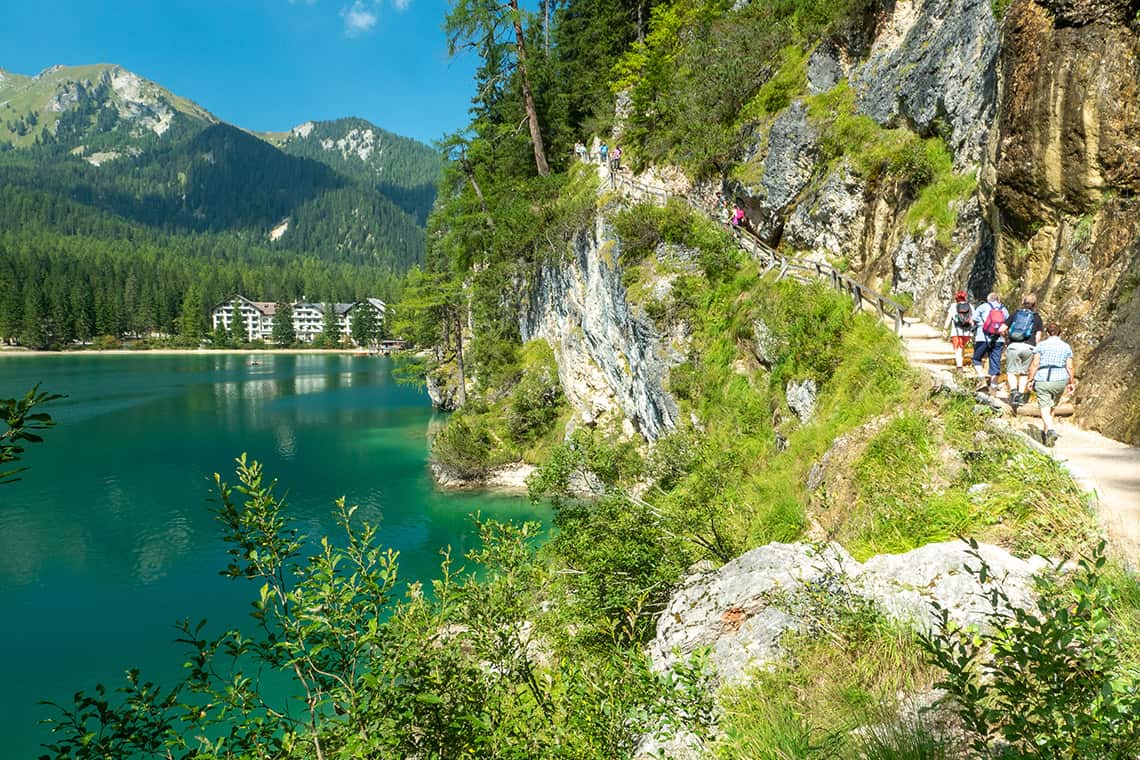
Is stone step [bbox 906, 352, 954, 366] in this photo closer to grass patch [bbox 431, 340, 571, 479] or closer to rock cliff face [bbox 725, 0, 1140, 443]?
rock cliff face [bbox 725, 0, 1140, 443]

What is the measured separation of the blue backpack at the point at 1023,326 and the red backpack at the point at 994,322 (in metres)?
0.39

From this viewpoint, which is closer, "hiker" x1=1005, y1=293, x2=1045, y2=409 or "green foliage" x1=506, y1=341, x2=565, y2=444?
"hiker" x1=1005, y1=293, x2=1045, y2=409

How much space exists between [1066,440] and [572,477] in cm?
800

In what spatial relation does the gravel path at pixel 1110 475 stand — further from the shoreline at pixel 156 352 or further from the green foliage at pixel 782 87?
the shoreline at pixel 156 352

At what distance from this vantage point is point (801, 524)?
9.56 metres

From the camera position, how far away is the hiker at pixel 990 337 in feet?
29.6

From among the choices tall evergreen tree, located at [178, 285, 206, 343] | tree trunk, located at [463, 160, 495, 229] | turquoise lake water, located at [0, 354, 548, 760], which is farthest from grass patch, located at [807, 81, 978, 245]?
tall evergreen tree, located at [178, 285, 206, 343]

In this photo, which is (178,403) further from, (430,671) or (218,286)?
(218,286)

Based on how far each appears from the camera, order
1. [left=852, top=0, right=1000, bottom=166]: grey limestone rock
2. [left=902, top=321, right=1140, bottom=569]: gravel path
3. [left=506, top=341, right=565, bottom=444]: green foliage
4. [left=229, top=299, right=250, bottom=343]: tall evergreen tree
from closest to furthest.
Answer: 1. [left=902, top=321, right=1140, bottom=569]: gravel path
2. [left=852, top=0, right=1000, bottom=166]: grey limestone rock
3. [left=506, top=341, right=565, bottom=444]: green foliage
4. [left=229, top=299, right=250, bottom=343]: tall evergreen tree

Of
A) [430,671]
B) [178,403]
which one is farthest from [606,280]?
[178,403]

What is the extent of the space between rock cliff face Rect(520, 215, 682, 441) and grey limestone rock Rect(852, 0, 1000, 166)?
10.0 metres

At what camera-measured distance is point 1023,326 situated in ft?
27.9

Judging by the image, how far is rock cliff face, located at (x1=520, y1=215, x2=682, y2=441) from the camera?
21.4 meters

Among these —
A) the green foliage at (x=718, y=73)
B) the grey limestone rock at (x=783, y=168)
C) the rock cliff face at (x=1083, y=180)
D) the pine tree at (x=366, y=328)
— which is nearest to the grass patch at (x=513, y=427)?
the green foliage at (x=718, y=73)
